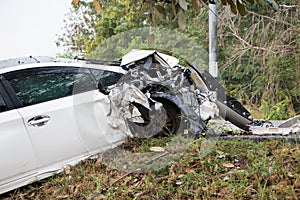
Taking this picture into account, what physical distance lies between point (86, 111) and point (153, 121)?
0.80 metres

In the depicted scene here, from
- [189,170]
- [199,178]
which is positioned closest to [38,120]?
[189,170]

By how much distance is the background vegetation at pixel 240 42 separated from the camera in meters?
7.82

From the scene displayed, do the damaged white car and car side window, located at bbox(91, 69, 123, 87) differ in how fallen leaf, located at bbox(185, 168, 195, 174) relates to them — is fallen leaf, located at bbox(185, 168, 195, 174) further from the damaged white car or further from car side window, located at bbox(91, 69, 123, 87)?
car side window, located at bbox(91, 69, 123, 87)

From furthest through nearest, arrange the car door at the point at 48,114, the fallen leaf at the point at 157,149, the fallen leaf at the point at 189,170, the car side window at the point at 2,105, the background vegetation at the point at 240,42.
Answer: the background vegetation at the point at 240,42
the fallen leaf at the point at 157,149
the car door at the point at 48,114
the car side window at the point at 2,105
the fallen leaf at the point at 189,170

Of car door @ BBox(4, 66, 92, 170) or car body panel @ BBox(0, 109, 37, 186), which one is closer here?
car body panel @ BBox(0, 109, 37, 186)

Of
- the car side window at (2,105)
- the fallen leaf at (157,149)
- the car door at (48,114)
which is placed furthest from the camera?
the fallen leaf at (157,149)

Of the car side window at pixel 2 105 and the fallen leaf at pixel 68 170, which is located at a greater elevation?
the car side window at pixel 2 105

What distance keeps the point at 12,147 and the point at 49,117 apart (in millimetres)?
448

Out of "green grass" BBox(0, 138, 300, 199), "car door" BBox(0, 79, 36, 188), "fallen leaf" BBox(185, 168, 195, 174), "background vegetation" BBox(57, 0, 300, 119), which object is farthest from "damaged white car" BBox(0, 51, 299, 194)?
"background vegetation" BBox(57, 0, 300, 119)

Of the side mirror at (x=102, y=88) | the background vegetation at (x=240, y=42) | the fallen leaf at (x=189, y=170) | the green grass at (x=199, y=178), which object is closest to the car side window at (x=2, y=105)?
the green grass at (x=199, y=178)

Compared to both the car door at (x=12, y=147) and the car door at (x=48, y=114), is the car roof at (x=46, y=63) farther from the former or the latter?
the car door at (x=12, y=147)

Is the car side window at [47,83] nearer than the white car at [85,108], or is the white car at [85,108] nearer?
the white car at [85,108]

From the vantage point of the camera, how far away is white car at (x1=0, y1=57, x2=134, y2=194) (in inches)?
138

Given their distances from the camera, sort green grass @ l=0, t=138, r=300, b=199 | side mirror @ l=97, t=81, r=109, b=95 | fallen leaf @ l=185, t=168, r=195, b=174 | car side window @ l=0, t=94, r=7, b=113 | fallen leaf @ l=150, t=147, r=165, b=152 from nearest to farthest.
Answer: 1. green grass @ l=0, t=138, r=300, b=199
2. fallen leaf @ l=185, t=168, r=195, b=174
3. car side window @ l=0, t=94, r=7, b=113
4. fallen leaf @ l=150, t=147, r=165, b=152
5. side mirror @ l=97, t=81, r=109, b=95
